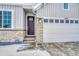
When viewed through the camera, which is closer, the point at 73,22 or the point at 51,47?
the point at 51,47

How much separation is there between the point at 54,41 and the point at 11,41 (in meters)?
1.46

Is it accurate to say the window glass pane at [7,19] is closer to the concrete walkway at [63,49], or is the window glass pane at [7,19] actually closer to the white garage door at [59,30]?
the white garage door at [59,30]

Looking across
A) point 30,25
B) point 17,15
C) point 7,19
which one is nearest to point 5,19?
point 7,19

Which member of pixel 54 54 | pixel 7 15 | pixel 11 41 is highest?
pixel 7 15

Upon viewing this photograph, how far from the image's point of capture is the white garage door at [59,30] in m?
6.26

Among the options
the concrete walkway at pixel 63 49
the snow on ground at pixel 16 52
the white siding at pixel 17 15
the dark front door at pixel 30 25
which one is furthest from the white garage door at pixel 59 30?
the white siding at pixel 17 15

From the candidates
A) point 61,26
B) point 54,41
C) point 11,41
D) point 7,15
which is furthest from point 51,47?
point 7,15

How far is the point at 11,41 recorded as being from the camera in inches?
237

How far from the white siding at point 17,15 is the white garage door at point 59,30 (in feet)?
2.77

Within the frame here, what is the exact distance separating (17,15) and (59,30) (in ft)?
5.05

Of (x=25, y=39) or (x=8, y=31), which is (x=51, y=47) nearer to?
(x=25, y=39)

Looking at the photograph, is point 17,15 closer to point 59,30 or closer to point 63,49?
point 59,30

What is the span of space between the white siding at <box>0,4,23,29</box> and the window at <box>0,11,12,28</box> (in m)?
0.16

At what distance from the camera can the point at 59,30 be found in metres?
6.34
